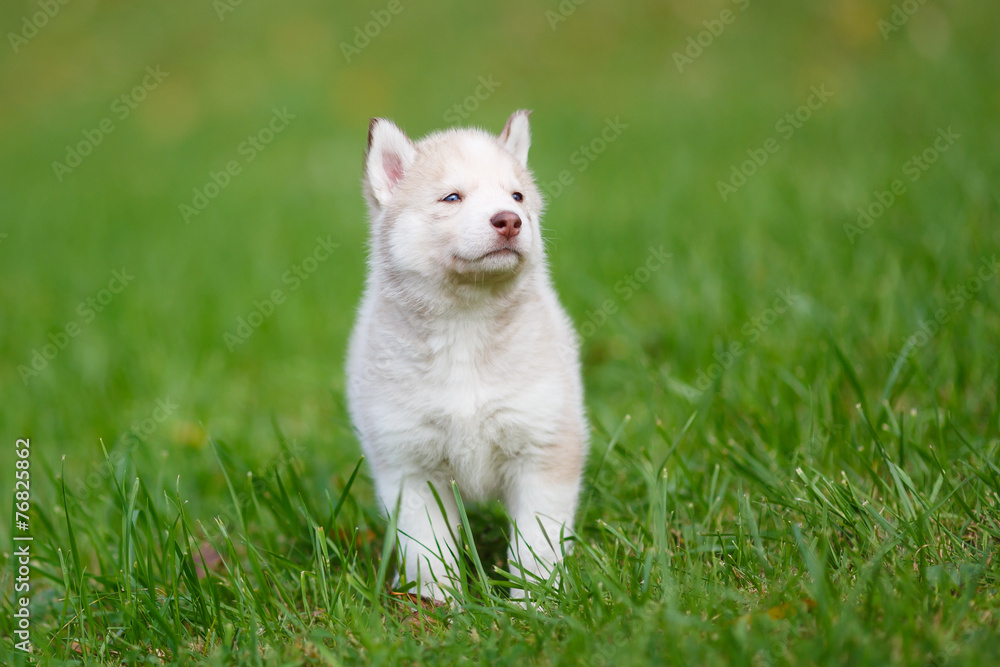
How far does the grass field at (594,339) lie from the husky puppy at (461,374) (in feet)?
0.67

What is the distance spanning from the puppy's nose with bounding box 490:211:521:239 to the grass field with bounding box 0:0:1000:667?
1029mm

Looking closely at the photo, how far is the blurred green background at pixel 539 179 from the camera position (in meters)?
4.43

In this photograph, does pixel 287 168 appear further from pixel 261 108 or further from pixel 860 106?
pixel 860 106

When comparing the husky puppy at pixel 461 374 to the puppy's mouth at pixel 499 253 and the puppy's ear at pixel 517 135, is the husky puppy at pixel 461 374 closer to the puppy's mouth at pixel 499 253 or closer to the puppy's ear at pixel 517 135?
the puppy's mouth at pixel 499 253

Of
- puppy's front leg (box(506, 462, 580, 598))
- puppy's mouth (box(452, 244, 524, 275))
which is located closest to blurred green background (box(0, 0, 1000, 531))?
puppy's front leg (box(506, 462, 580, 598))

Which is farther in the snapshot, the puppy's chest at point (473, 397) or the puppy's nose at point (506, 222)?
the puppy's chest at point (473, 397)

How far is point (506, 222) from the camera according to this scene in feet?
9.21

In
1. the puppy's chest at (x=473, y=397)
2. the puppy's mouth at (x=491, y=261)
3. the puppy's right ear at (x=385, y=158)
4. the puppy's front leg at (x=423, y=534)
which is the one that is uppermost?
the puppy's right ear at (x=385, y=158)

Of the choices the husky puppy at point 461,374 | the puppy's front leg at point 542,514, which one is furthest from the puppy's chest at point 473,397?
the puppy's front leg at point 542,514

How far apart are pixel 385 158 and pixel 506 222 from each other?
727 mm

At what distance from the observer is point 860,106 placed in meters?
8.28

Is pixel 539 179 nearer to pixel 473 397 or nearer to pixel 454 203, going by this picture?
pixel 454 203

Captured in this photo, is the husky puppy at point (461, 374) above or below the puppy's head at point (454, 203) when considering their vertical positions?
below

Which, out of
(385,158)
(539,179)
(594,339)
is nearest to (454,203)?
(385,158)
